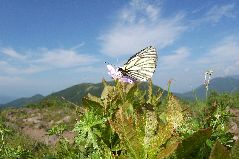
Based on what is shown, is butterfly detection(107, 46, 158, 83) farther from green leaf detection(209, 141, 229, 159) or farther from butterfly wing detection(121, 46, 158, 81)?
green leaf detection(209, 141, 229, 159)

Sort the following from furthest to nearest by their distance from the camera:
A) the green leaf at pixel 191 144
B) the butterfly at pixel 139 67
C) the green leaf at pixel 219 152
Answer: the butterfly at pixel 139 67, the green leaf at pixel 191 144, the green leaf at pixel 219 152

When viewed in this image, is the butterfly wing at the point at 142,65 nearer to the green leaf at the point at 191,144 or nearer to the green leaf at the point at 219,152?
the green leaf at the point at 191,144

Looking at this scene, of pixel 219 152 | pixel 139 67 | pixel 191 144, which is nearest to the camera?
pixel 219 152

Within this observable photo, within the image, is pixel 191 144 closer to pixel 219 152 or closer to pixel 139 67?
pixel 219 152

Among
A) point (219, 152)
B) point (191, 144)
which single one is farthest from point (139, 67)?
point (219, 152)

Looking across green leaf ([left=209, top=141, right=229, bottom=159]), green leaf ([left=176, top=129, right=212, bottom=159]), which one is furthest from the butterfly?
green leaf ([left=209, top=141, right=229, bottom=159])

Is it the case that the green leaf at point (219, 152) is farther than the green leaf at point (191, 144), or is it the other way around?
the green leaf at point (191, 144)

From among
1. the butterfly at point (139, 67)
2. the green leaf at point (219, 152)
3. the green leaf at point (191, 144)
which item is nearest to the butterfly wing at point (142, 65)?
the butterfly at point (139, 67)

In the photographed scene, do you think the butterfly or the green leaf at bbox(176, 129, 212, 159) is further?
the butterfly
